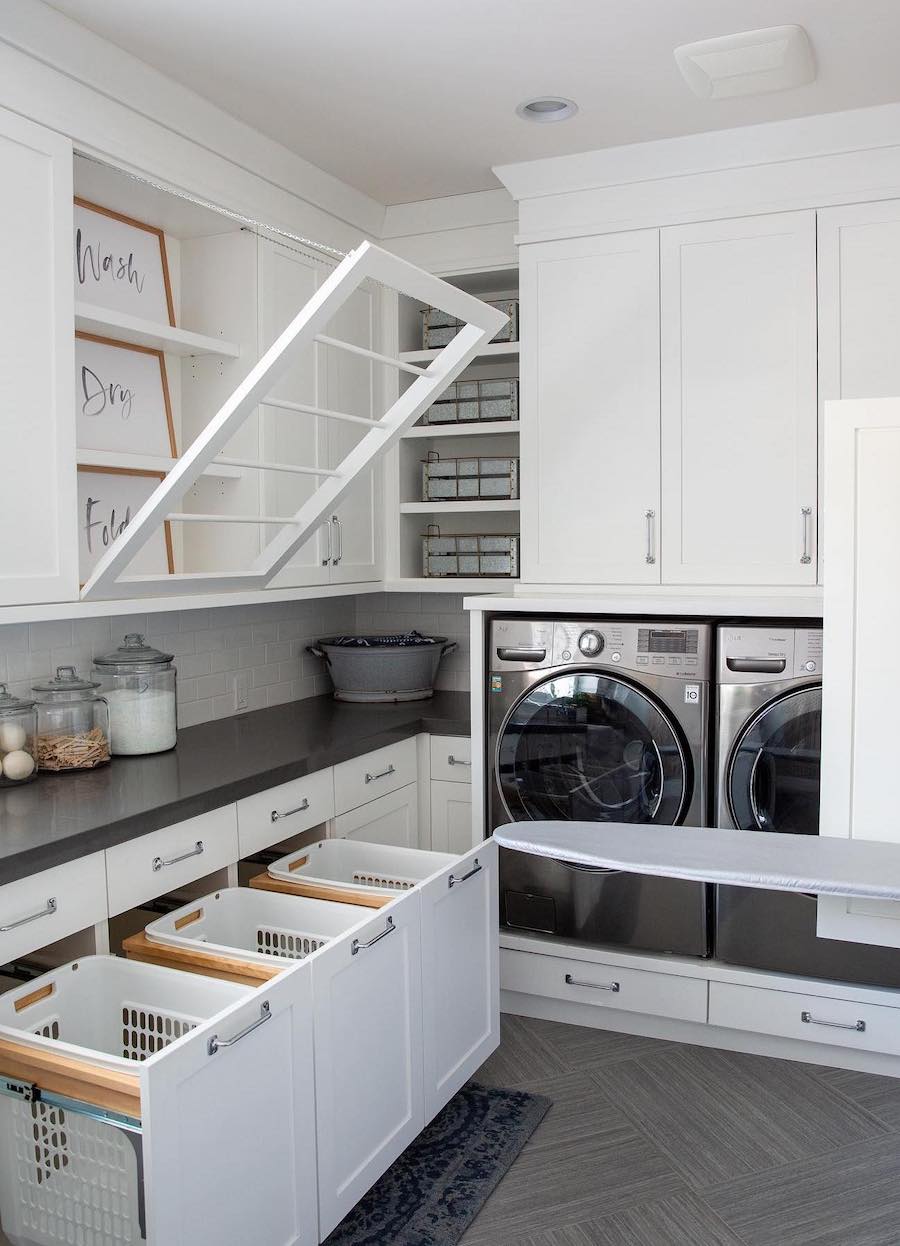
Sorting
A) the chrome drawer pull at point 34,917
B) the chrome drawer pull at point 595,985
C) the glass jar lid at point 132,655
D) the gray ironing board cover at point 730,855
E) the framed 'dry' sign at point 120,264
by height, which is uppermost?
the framed 'dry' sign at point 120,264

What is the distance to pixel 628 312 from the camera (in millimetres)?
3205

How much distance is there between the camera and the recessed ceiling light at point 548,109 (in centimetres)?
278

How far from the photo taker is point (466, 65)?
8.43 ft

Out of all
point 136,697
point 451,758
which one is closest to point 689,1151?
point 451,758

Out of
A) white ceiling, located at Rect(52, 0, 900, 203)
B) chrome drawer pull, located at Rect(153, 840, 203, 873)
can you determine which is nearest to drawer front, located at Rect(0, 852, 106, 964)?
chrome drawer pull, located at Rect(153, 840, 203, 873)

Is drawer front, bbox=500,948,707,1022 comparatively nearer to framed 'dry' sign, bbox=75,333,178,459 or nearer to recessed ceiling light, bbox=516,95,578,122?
framed 'dry' sign, bbox=75,333,178,459

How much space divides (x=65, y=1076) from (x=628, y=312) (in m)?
2.54

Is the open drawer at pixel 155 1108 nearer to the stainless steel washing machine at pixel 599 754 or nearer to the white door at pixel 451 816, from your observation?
the stainless steel washing machine at pixel 599 754

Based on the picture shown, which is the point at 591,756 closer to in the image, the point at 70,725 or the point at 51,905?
the point at 70,725

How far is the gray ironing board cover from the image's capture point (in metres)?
1.81

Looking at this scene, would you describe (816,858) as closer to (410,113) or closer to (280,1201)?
(280,1201)

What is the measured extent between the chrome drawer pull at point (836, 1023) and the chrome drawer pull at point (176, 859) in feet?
5.42

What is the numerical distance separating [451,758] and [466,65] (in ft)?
6.53

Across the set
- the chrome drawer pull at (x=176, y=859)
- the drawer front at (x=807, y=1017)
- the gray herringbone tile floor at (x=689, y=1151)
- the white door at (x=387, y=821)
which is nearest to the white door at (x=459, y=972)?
the gray herringbone tile floor at (x=689, y=1151)
